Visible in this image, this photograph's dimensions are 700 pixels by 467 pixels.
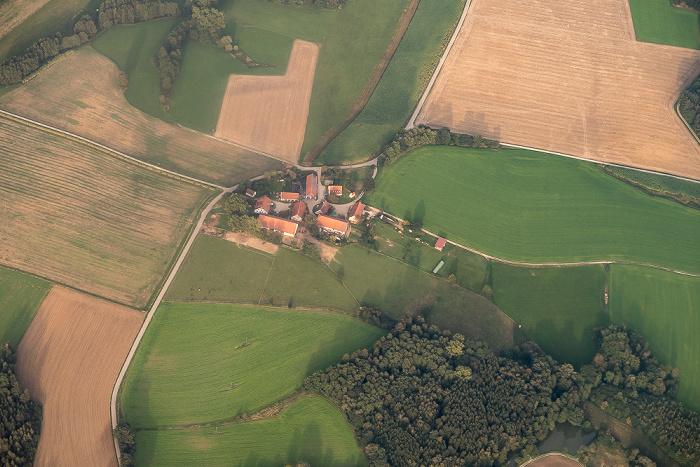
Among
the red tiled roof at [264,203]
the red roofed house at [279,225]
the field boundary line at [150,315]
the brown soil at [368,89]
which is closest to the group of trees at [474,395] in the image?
the red roofed house at [279,225]

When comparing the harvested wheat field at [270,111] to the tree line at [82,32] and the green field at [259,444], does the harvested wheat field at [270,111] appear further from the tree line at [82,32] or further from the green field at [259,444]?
the green field at [259,444]

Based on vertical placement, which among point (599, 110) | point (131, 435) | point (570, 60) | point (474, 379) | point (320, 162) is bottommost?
point (131, 435)

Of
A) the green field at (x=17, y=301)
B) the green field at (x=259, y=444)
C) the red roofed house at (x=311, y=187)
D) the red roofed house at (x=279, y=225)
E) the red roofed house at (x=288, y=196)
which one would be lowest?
the green field at (x=259, y=444)

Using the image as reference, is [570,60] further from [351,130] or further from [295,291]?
[295,291]

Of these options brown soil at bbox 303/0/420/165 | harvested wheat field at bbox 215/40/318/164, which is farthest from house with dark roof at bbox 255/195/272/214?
brown soil at bbox 303/0/420/165

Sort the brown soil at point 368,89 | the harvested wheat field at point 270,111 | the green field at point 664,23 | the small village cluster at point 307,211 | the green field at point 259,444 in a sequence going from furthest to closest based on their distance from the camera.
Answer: the green field at point 664,23 < the brown soil at point 368,89 < the harvested wheat field at point 270,111 < the small village cluster at point 307,211 < the green field at point 259,444

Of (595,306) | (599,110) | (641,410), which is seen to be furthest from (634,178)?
(641,410)

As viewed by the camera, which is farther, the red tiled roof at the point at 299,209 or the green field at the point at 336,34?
the green field at the point at 336,34
